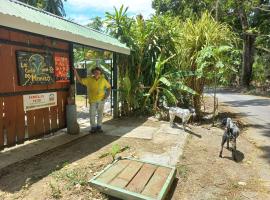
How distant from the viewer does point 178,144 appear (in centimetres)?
707

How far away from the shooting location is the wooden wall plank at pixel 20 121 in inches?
246

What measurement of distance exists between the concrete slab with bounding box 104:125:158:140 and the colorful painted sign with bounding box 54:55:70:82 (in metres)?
1.95

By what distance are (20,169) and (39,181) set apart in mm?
754

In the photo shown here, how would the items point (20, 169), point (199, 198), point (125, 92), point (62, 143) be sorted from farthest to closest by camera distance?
point (125, 92) < point (62, 143) < point (20, 169) < point (199, 198)

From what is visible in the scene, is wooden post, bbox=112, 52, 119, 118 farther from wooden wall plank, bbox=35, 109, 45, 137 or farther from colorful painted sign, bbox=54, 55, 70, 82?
wooden wall plank, bbox=35, 109, 45, 137

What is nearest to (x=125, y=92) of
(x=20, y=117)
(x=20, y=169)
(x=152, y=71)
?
(x=152, y=71)

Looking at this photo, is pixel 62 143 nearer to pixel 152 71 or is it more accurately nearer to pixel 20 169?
pixel 20 169

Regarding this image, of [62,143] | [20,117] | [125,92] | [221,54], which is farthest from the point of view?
[125,92]

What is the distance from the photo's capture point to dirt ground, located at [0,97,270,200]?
4.43 meters

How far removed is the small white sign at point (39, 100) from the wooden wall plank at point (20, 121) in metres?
0.12

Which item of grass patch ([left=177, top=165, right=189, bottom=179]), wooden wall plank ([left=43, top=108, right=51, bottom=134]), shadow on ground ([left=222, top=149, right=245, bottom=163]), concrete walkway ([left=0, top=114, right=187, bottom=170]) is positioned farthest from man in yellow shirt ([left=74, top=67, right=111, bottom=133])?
shadow on ground ([left=222, top=149, right=245, bottom=163])

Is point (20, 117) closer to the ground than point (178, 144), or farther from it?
farther from it

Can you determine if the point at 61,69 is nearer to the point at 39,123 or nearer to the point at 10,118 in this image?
Answer: the point at 39,123

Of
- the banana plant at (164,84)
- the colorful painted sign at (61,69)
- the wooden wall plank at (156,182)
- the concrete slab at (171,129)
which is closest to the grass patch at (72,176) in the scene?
the wooden wall plank at (156,182)
